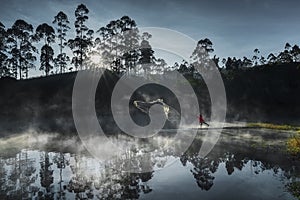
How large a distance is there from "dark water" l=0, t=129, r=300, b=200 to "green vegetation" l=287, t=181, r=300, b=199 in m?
0.28

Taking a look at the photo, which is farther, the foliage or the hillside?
the hillside

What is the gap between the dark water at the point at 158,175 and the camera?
10.8m

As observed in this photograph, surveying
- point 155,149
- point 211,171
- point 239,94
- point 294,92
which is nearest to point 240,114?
point 239,94

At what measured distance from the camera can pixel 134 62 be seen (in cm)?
7025

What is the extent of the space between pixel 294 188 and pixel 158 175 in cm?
682

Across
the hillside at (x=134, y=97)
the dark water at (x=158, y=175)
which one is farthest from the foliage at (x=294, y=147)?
the hillside at (x=134, y=97)

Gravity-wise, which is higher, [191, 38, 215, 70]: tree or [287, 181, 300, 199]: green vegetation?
[191, 38, 215, 70]: tree

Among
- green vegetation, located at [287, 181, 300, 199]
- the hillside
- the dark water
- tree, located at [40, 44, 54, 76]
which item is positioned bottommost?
green vegetation, located at [287, 181, 300, 199]

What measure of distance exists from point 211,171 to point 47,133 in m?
22.3

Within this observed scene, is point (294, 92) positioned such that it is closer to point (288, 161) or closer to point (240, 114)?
point (240, 114)

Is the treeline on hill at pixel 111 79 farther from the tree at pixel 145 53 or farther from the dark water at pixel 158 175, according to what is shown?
the dark water at pixel 158 175

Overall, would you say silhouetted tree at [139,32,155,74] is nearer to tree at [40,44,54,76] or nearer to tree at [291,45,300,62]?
tree at [40,44,54,76]

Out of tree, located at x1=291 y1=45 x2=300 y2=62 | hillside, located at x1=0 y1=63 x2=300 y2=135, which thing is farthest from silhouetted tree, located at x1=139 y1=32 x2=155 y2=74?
tree, located at x1=291 y1=45 x2=300 y2=62

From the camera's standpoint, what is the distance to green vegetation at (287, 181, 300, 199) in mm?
10334
